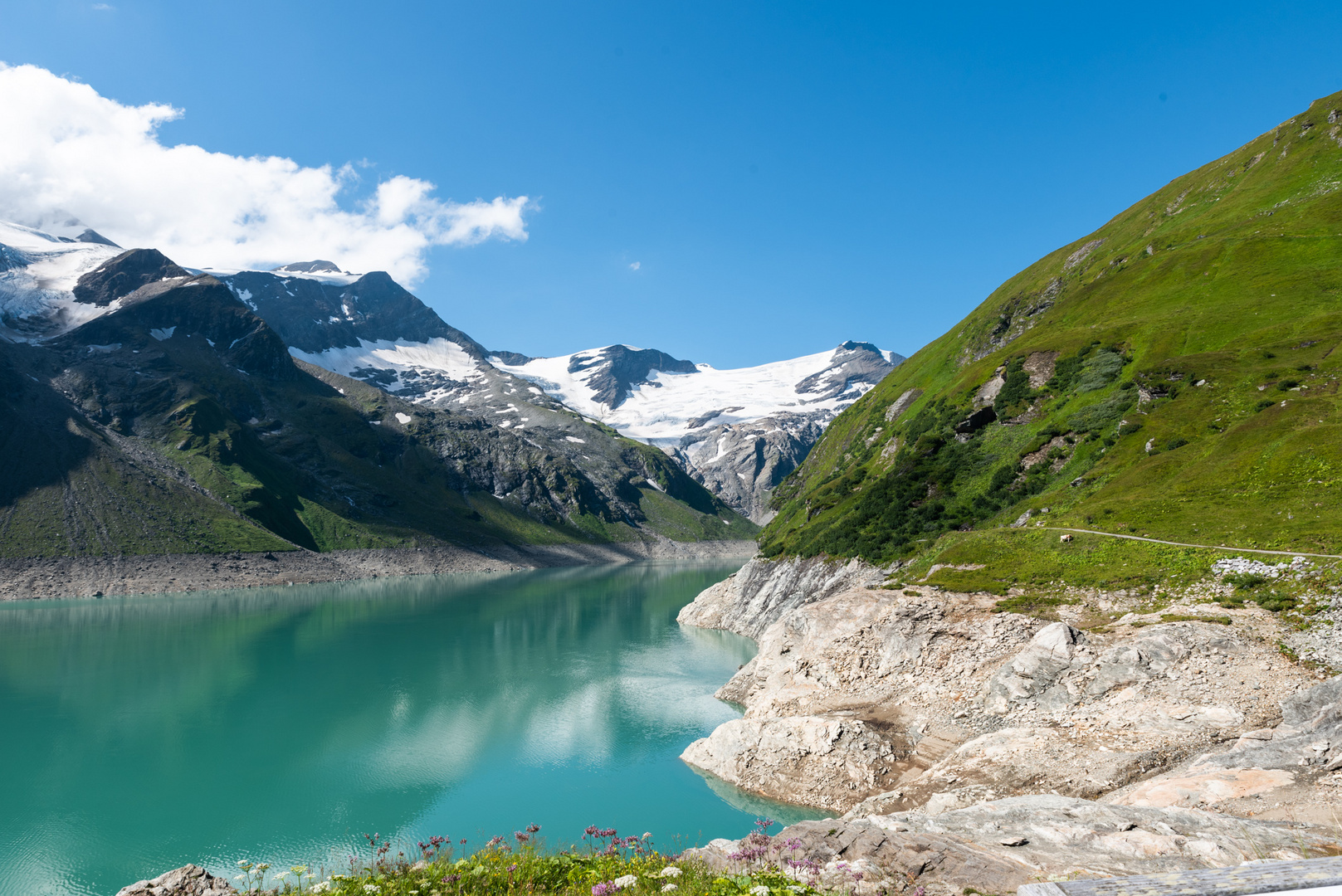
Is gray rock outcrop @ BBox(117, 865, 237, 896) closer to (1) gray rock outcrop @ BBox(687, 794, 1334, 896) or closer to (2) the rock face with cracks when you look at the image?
(1) gray rock outcrop @ BBox(687, 794, 1334, 896)

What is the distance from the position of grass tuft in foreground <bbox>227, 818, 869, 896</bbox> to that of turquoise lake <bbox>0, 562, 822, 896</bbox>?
63.3 ft

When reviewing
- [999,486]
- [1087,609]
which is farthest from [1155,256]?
[1087,609]

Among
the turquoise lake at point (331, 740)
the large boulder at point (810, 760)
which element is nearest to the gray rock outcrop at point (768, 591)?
the turquoise lake at point (331, 740)

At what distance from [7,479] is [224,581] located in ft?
213

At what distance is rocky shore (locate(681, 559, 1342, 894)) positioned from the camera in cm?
1420

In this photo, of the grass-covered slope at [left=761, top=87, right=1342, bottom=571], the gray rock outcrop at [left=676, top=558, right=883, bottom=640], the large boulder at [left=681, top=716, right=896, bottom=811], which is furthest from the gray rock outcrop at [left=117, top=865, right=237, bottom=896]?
the gray rock outcrop at [left=676, top=558, right=883, bottom=640]

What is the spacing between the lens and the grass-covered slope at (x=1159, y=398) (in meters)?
42.0

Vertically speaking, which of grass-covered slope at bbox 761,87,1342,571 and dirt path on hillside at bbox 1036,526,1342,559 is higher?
grass-covered slope at bbox 761,87,1342,571

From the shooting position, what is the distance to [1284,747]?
19.9 metres

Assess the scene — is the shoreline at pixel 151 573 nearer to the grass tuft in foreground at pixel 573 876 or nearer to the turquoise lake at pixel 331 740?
the turquoise lake at pixel 331 740

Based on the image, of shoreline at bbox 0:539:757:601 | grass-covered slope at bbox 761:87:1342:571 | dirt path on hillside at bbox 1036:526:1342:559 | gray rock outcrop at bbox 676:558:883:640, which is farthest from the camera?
shoreline at bbox 0:539:757:601

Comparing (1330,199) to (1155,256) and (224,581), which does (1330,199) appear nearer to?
(1155,256)

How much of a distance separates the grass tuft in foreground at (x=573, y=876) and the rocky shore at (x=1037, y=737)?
156cm

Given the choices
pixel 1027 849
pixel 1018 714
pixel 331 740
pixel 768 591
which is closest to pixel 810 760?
pixel 1018 714
